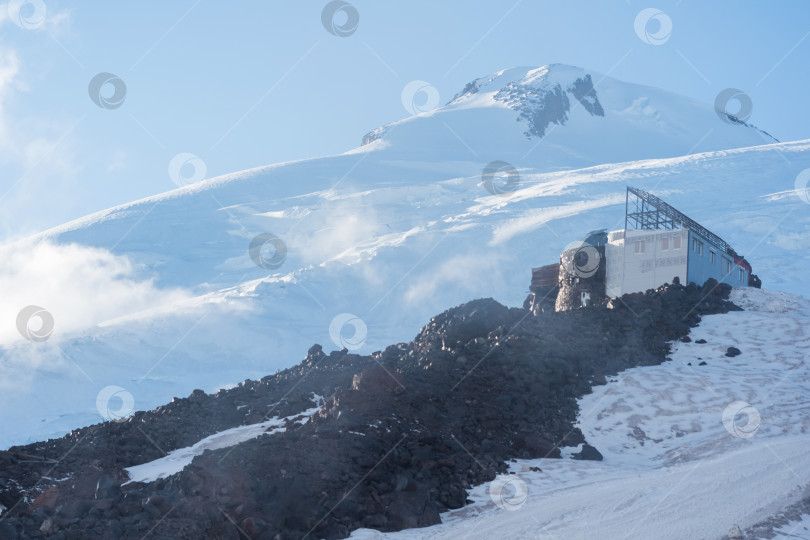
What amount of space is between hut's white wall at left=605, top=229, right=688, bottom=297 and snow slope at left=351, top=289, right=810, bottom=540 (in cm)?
326

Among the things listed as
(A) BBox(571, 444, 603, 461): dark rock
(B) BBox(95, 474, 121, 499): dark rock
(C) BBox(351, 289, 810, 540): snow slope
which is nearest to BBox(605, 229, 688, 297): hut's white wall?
(C) BBox(351, 289, 810, 540): snow slope

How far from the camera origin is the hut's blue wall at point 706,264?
110 feet

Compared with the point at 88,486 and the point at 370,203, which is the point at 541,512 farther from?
the point at 370,203

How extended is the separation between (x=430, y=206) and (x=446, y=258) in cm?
2288

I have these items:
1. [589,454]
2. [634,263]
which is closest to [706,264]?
[634,263]

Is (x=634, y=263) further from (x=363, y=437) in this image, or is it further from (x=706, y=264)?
(x=363, y=437)

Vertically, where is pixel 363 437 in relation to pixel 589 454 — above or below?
above

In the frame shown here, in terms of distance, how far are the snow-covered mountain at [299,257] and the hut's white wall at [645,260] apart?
32354mm

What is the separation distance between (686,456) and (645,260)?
53.2ft

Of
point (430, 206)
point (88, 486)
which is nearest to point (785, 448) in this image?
point (88, 486)

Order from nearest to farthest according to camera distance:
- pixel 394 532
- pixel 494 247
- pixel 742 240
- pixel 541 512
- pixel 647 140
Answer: pixel 394 532, pixel 541 512, pixel 742 240, pixel 494 247, pixel 647 140

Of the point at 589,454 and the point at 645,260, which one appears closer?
the point at 589,454

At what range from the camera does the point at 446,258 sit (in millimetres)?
80188

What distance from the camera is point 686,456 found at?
1897cm
